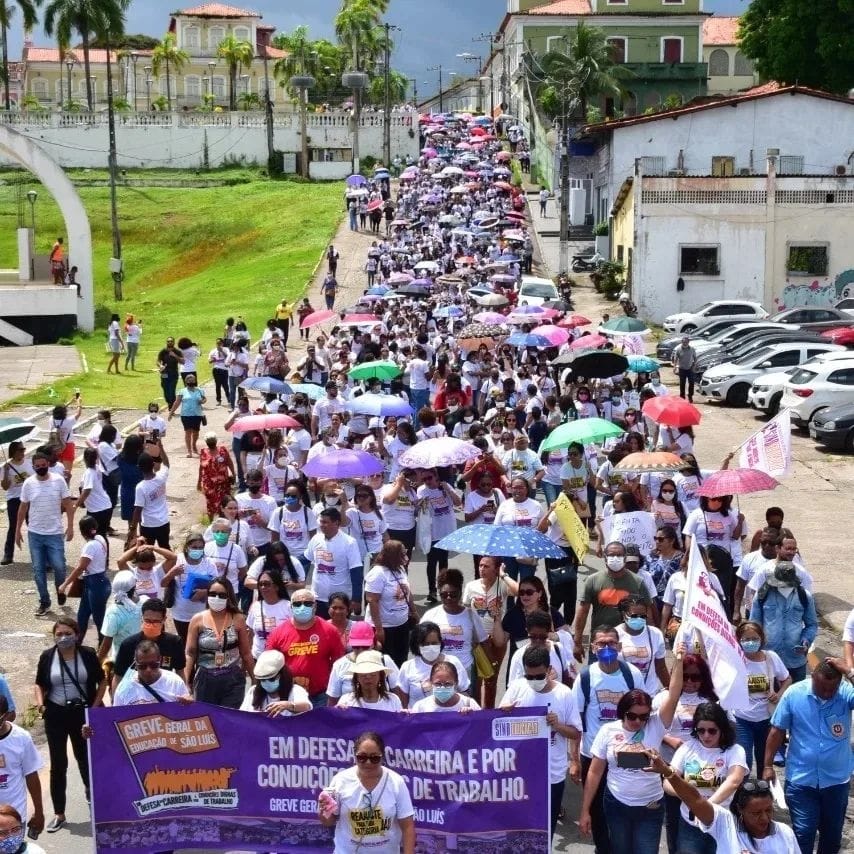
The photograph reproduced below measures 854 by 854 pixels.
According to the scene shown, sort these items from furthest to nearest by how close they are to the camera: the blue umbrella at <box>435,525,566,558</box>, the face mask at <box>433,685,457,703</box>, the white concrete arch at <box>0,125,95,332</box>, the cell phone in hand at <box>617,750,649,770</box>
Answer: the white concrete arch at <box>0,125,95,332</box>
the blue umbrella at <box>435,525,566,558</box>
the face mask at <box>433,685,457,703</box>
the cell phone in hand at <box>617,750,649,770</box>

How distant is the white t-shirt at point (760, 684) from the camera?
951 cm

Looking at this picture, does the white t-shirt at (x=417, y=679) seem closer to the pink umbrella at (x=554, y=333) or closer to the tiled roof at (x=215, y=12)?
the pink umbrella at (x=554, y=333)

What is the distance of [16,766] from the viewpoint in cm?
827

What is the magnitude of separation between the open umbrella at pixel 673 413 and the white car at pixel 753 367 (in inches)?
Result: 502

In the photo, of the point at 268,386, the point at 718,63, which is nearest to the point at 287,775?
the point at 268,386

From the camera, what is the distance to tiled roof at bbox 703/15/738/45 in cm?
10419

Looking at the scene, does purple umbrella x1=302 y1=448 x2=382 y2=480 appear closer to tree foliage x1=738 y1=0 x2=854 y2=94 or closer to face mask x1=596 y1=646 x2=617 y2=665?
face mask x1=596 y1=646 x2=617 y2=665

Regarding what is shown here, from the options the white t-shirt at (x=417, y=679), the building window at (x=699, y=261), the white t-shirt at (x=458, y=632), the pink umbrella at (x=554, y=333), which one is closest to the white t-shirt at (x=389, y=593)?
A: the white t-shirt at (x=458, y=632)

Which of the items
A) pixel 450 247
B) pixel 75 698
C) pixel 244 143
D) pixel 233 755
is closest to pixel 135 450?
pixel 75 698

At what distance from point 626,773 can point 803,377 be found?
773 inches

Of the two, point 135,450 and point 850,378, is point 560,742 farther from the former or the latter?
point 850,378

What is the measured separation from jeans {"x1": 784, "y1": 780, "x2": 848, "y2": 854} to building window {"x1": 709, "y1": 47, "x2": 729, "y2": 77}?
330 ft

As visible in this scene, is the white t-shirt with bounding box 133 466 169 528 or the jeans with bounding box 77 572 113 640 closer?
the jeans with bounding box 77 572 113 640

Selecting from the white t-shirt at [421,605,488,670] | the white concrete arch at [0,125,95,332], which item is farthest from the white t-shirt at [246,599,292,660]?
the white concrete arch at [0,125,95,332]
